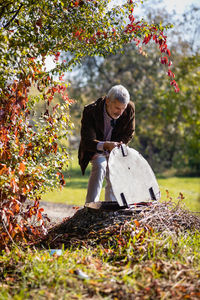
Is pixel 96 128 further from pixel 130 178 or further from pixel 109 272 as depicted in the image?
pixel 109 272

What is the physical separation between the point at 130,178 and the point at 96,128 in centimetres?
89

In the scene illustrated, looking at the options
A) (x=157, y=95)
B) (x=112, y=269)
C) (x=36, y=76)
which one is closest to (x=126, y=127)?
(x=36, y=76)

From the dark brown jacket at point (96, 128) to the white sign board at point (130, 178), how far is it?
17.6 inches

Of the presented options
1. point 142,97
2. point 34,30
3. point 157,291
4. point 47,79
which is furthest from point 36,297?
point 142,97

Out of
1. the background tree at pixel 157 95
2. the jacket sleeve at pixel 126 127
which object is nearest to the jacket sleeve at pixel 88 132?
the jacket sleeve at pixel 126 127

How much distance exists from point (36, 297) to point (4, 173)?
118cm

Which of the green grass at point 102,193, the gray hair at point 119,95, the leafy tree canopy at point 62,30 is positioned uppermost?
the leafy tree canopy at point 62,30

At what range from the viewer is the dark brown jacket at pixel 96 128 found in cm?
479

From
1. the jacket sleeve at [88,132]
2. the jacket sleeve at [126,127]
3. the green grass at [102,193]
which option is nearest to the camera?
the jacket sleeve at [88,132]

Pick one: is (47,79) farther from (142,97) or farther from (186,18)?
(186,18)

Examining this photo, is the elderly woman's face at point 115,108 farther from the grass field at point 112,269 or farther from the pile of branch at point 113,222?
the grass field at point 112,269

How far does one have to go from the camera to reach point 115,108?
15.2 ft

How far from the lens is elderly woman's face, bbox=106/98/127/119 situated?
4562mm

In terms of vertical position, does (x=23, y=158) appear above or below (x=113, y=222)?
above
